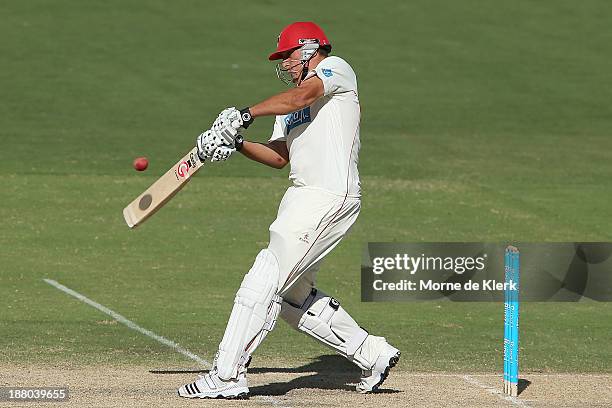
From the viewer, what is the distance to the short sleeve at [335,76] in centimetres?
794

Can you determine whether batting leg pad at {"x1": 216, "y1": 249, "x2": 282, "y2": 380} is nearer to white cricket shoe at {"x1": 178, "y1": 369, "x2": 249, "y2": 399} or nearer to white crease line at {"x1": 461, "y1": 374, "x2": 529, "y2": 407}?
white cricket shoe at {"x1": 178, "y1": 369, "x2": 249, "y2": 399}

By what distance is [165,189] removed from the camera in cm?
845

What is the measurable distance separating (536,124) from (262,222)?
892 centimetres

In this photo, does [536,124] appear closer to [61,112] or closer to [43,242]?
[61,112]

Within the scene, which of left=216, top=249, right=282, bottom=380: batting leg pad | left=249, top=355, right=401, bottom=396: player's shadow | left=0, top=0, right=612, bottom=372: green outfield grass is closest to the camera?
left=216, top=249, right=282, bottom=380: batting leg pad

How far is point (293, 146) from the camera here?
8.13 m

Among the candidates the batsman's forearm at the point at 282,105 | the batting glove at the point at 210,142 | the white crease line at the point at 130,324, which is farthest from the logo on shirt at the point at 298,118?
the white crease line at the point at 130,324

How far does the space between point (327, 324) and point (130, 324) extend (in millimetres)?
3280

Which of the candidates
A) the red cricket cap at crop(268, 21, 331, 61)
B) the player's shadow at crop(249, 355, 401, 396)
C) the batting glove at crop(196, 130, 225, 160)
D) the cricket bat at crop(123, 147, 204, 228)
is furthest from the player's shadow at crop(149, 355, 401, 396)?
the red cricket cap at crop(268, 21, 331, 61)

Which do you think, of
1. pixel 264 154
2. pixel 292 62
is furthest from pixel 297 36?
pixel 264 154

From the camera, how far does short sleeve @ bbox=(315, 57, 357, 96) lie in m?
7.94

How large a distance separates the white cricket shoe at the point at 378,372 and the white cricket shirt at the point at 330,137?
1085 mm

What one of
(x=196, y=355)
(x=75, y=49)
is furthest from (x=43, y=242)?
(x=75, y=49)

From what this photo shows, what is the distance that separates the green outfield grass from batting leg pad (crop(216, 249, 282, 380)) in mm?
1531
